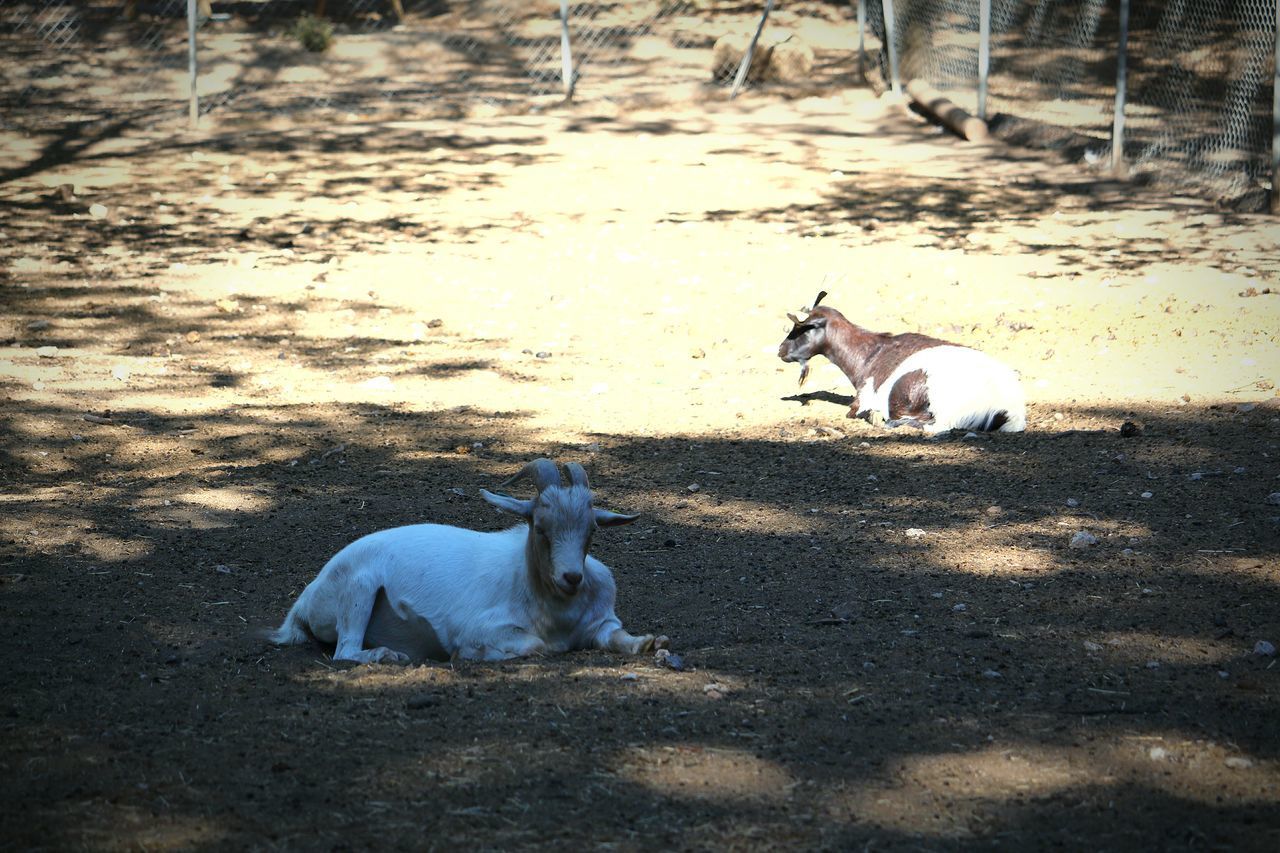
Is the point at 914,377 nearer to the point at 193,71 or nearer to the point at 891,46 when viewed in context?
the point at 891,46

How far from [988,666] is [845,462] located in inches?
120

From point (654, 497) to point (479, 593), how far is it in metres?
2.07

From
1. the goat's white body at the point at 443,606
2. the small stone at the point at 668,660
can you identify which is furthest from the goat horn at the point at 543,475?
the small stone at the point at 668,660

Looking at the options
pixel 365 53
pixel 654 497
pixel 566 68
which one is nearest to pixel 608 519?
pixel 654 497

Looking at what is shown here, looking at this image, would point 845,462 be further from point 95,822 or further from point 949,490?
point 95,822

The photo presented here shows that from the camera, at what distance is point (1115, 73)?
67.2 feet

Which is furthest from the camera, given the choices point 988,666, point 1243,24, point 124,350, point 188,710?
point 1243,24

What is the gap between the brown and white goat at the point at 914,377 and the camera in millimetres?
8430

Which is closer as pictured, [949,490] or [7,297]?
[949,490]

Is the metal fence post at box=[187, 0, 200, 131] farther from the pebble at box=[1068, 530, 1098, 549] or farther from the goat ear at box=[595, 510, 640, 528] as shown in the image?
the pebble at box=[1068, 530, 1098, 549]

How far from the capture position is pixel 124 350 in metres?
10.7

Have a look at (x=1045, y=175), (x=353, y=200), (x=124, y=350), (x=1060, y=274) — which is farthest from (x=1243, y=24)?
(x=124, y=350)

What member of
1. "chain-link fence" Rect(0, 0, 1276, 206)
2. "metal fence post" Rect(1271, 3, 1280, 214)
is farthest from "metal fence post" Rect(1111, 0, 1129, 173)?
"metal fence post" Rect(1271, 3, 1280, 214)

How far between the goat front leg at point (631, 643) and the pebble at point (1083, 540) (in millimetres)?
2339
